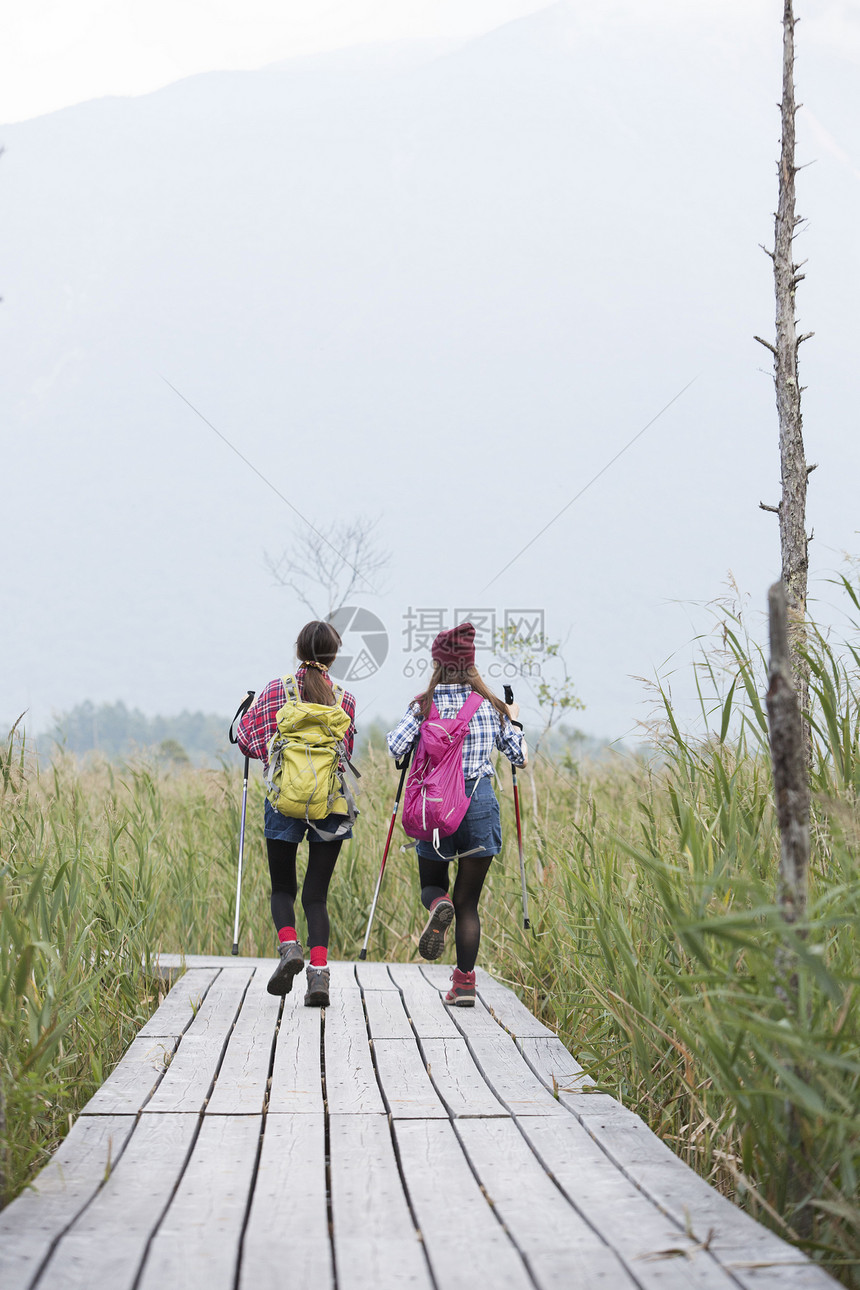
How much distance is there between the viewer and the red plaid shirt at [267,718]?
5.34 meters

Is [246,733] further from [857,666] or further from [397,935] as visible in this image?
[857,666]

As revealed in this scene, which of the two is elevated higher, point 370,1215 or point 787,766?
point 787,766

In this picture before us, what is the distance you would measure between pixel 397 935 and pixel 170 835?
5.52ft

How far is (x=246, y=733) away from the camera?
546 cm

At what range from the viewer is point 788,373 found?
625cm

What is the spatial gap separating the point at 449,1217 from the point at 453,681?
3.05 m

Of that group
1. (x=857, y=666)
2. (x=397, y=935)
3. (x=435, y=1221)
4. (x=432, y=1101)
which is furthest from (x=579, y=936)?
(x=397, y=935)

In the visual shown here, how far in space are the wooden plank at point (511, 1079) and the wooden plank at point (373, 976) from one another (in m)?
1.12

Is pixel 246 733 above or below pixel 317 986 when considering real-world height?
above

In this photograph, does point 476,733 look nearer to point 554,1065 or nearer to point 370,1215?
point 554,1065

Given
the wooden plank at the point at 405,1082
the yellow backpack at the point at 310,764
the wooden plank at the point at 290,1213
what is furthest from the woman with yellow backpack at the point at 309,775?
the wooden plank at the point at 290,1213

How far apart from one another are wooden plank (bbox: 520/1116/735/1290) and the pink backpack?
73.6 inches

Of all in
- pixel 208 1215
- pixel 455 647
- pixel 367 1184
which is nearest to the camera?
pixel 208 1215

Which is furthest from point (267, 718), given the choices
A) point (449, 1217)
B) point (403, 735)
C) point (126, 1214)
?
point (449, 1217)
